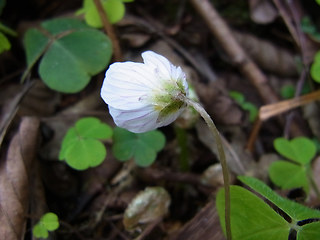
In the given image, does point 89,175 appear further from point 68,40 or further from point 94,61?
point 68,40

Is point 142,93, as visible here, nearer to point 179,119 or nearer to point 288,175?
point 179,119

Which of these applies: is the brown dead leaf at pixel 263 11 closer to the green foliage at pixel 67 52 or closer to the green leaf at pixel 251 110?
the green leaf at pixel 251 110

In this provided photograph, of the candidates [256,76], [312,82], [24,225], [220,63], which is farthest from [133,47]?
[24,225]

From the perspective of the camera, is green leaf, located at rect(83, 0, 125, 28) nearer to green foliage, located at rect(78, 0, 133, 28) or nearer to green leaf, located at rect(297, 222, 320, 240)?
green foliage, located at rect(78, 0, 133, 28)

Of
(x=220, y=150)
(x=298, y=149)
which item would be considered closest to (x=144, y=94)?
(x=220, y=150)

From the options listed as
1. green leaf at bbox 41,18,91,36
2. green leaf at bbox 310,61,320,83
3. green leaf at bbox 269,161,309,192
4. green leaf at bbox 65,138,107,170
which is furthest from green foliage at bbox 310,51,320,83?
green leaf at bbox 41,18,91,36
